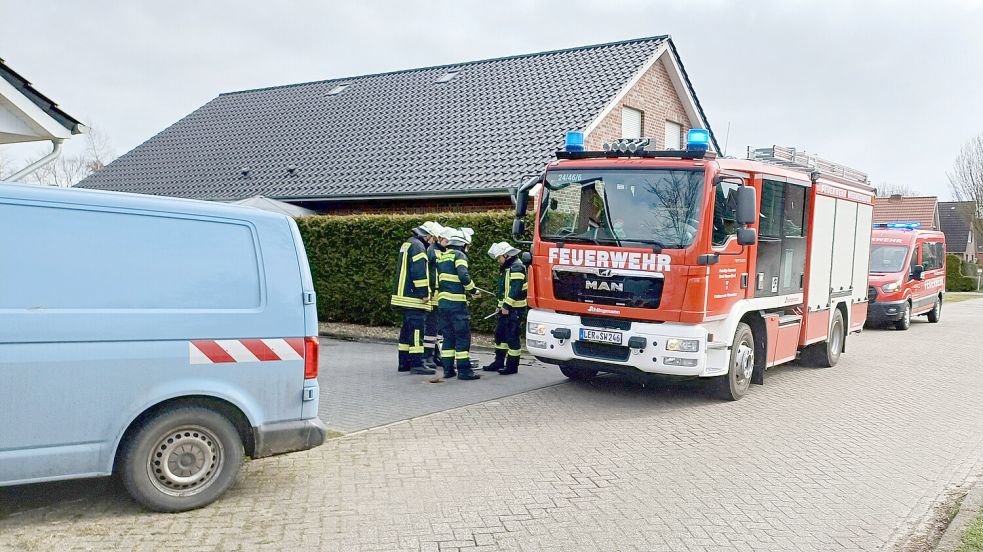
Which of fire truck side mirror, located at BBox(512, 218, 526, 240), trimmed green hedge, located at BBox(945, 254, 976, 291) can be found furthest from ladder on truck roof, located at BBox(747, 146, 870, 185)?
trimmed green hedge, located at BBox(945, 254, 976, 291)

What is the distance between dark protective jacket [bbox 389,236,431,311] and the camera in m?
10.3

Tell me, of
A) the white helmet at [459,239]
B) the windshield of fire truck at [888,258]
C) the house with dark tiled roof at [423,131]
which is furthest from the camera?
the windshield of fire truck at [888,258]

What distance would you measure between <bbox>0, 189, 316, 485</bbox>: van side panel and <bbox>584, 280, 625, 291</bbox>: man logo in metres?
4.24

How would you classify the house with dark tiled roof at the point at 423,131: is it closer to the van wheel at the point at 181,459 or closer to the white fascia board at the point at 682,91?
the white fascia board at the point at 682,91

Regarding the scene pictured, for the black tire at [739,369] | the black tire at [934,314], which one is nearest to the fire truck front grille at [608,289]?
the black tire at [739,369]

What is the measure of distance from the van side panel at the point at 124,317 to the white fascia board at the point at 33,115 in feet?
14.3

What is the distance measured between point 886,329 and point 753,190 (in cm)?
1240

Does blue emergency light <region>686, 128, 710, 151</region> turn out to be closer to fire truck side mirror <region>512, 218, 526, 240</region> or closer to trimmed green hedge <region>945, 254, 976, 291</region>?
fire truck side mirror <region>512, 218, 526, 240</region>

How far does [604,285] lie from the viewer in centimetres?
880

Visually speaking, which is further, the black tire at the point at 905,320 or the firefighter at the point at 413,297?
the black tire at the point at 905,320

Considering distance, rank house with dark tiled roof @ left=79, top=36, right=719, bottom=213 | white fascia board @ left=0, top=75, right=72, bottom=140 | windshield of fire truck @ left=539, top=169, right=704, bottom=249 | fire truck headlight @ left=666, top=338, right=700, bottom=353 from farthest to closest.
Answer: house with dark tiled roof @ left=79, top=36, right=719, bottom=213
windshield of fire truck @ left=539, top=169, right=704, bottom=249
fire truck headlight @ left=666, top=338, right=700, bottom=353
white fascia board @ left=0, top=75, right=72, bottom=140

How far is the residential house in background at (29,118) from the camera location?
818 cm

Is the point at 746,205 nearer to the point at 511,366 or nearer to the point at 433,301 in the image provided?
the point at 511,366

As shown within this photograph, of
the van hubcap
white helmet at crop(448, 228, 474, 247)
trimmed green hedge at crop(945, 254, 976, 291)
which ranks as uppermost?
white helmet at crop(448, 228, 474, 247)
